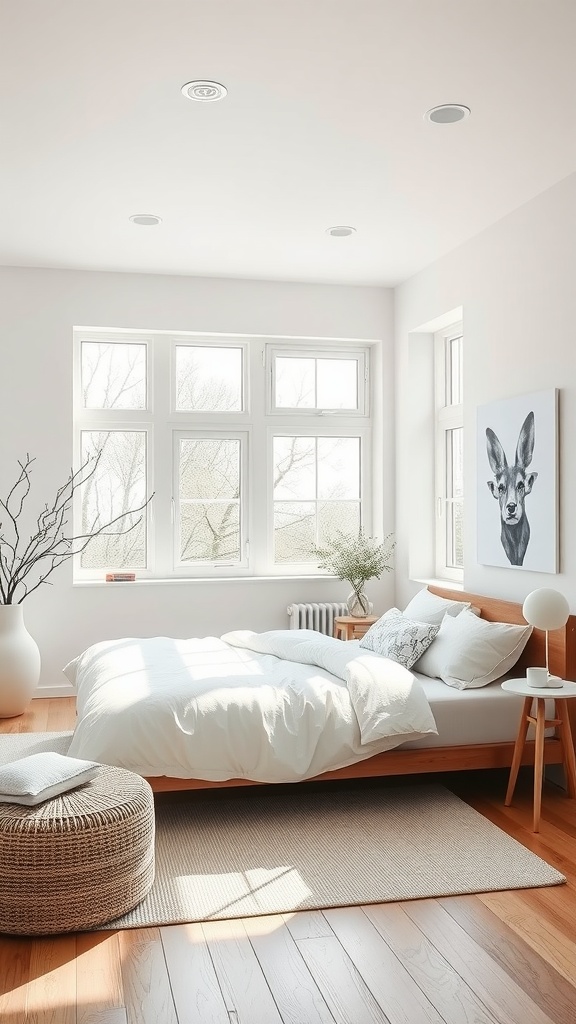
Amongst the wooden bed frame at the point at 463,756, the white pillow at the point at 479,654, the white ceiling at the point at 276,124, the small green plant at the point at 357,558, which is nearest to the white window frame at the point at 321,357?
the small green plant at the point at 357,558

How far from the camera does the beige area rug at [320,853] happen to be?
2.88 m

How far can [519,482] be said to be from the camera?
4.53 meters

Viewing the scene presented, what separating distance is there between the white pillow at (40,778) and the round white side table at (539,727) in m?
1.76

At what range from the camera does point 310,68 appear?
3.14 metres

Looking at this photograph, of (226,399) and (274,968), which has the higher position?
(226,399)

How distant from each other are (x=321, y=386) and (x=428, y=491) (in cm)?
113

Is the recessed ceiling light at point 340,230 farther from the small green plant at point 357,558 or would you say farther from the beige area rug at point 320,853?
the beige area rug at point 320,853

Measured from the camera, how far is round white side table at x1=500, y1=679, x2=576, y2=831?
352 cm

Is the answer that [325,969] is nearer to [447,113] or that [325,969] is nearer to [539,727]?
[539,727]

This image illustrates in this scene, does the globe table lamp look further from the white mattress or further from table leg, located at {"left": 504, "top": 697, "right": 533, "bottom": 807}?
the white mattress

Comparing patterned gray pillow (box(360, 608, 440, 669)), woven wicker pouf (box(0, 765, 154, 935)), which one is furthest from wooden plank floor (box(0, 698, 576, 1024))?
patterned gray pillow (box(360, 608, 440, 669))

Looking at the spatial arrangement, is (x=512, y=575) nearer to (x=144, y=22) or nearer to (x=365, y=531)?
(x=365, y=531)

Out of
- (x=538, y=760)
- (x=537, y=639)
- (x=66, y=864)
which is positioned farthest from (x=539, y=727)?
(x=66, y=864)

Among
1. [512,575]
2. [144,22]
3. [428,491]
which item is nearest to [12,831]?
[144,22]
